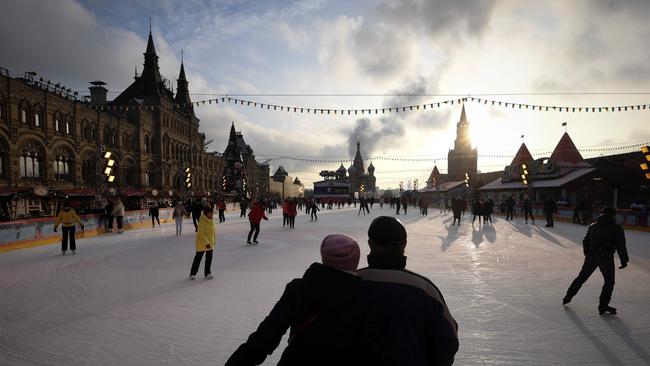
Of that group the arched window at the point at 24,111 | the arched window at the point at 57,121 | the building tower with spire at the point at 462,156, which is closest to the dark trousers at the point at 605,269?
the arched window at the point at 24,111

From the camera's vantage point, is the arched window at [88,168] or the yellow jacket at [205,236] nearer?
the yellow jacket at [205,236]

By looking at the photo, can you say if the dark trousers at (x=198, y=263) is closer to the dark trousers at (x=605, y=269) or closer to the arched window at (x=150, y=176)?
the dark trousers at (x=605, y=269)

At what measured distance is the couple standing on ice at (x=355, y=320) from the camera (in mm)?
1606

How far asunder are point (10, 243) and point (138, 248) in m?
4.31

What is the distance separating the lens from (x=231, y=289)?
6.29 meters

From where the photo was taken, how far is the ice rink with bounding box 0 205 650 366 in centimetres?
387

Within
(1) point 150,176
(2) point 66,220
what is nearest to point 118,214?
(2) point 66,220

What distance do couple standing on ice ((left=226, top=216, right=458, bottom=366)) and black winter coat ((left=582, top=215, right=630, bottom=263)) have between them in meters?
4.56

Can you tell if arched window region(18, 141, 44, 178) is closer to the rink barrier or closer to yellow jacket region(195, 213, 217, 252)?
the rink barrier

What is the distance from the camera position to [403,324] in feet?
5.33

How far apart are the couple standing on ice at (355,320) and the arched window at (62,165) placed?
31.3 metres

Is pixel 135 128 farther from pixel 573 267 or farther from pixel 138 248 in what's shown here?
pixel 573 267

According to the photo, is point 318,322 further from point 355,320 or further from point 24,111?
point 24,111

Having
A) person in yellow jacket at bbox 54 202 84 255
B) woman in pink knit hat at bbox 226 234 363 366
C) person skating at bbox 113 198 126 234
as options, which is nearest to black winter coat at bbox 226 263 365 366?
woman in pink knit hat at bbox 226 234 363 366
